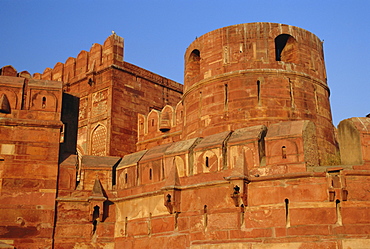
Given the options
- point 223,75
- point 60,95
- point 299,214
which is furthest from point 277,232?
point 60,95

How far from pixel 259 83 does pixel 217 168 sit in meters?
2.97

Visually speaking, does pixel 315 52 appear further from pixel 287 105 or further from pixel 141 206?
pixel 141 206

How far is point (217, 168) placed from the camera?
1359 cm

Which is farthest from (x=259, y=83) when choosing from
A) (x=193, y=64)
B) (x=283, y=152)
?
(x=283, y=152)

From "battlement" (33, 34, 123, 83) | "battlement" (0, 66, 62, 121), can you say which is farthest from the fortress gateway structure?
"battlement" (33, 34, 123, 83)

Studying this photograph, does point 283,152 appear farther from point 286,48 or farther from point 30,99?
point 30,99

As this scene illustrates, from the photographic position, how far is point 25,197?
14.7 m

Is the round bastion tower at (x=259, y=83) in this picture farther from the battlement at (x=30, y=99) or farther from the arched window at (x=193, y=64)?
the battlement at (x=30, y=99)

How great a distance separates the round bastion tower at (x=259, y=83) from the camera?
15.0m

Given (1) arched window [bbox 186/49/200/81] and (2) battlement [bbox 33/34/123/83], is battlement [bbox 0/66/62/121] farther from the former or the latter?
(2) battlement [bbox 33/34/123/83]

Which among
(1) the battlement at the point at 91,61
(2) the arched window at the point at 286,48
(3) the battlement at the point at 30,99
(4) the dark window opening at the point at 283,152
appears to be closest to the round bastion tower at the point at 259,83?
(2) the arched window at the point at 286,48

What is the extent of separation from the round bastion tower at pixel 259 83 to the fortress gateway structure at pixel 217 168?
0.10 ft

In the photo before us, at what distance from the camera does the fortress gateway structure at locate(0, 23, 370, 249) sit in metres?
12.3

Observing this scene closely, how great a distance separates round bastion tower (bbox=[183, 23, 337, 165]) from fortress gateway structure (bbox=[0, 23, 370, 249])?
3 cm
